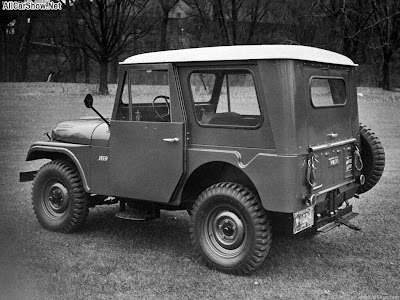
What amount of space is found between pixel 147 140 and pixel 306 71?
155cm

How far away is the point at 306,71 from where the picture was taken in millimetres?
4750

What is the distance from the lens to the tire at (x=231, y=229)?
4559mm

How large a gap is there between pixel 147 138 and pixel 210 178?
689mm

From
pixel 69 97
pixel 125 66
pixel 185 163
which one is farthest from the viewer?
pixel 69 97

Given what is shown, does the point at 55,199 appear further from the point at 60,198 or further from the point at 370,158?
the point at 370,158

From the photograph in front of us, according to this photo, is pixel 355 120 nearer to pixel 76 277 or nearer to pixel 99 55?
pixel 76 277

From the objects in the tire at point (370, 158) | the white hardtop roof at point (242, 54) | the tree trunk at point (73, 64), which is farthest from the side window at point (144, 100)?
the tree trunk at point (73, 64)

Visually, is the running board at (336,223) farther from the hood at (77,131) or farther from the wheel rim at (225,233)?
the hood at (77,131)

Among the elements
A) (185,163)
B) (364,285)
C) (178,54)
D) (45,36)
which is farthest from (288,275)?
(45,36)

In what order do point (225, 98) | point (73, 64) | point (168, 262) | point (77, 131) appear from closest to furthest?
1. point (168, 262)
2. point (225, 98)
3. point (77, 131)
4. point (73, 64)

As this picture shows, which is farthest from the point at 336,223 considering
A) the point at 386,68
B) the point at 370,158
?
the point at 386,68

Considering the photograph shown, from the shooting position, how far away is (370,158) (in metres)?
5.84

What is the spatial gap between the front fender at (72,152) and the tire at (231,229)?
1.40 metres

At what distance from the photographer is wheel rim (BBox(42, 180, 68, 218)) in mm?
5906
